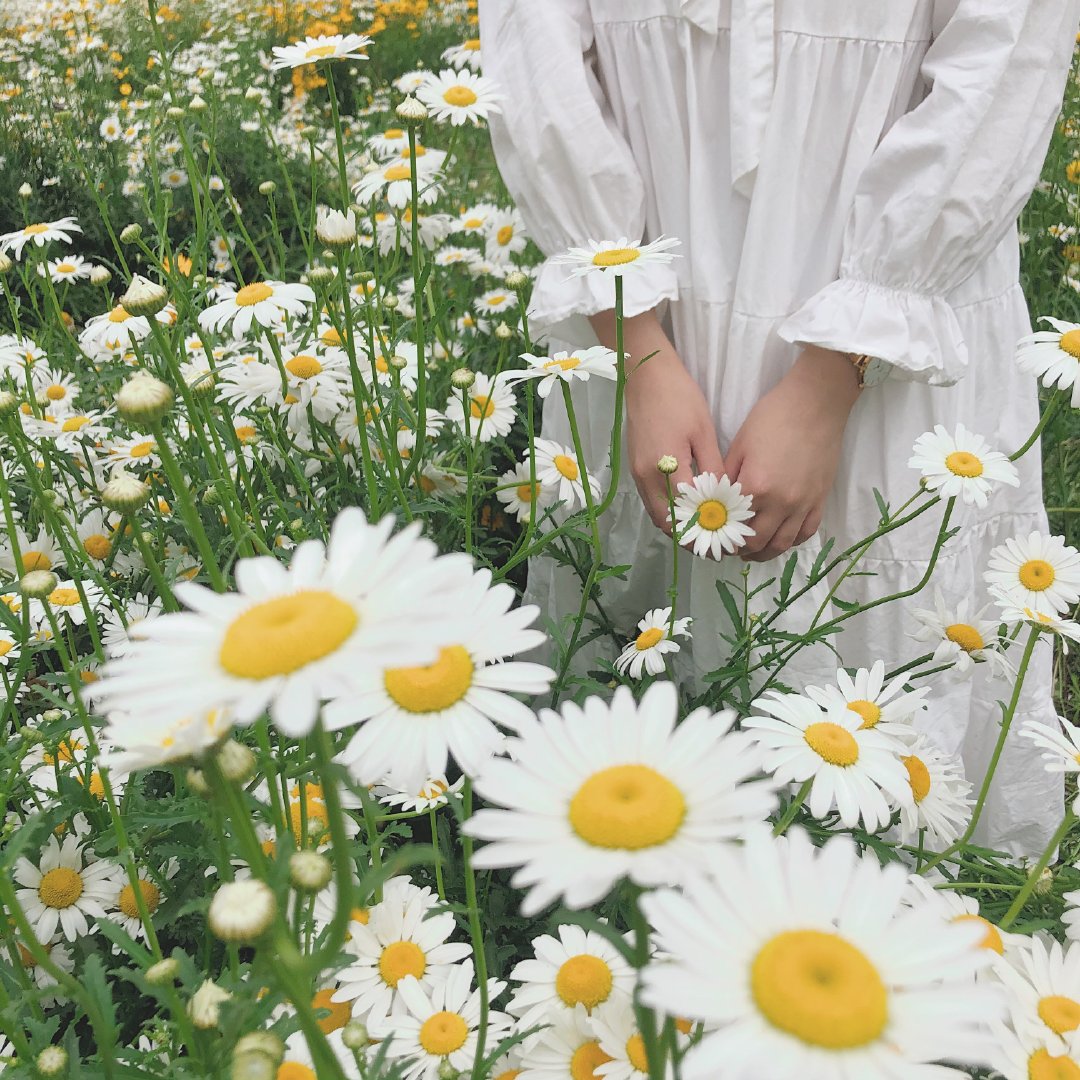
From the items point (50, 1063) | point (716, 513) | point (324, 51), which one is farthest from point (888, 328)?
point (50, 1063)

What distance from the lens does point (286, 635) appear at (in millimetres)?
302

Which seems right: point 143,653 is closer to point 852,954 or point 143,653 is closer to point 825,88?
point 852,954

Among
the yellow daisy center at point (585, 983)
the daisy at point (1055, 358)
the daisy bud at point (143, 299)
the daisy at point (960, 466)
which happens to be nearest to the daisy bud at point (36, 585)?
the daisy bud at point (143, 299)

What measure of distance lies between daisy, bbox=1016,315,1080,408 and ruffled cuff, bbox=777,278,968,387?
0.07 m

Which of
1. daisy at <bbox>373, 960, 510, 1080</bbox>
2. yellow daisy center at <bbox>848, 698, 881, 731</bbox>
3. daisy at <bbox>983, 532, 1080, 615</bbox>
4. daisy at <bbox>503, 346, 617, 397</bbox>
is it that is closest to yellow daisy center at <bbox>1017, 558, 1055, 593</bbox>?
daisy at <bbox>983, 532, 1080, 615</bbox>

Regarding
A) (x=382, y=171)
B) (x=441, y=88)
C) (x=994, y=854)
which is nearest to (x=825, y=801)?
(x=994, y=854)

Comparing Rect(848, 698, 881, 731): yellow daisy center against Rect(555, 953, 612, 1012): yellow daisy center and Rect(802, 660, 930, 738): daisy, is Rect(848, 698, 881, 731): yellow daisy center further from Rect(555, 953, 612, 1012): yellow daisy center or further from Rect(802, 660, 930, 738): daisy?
Rect(555, 953, 612, 1012): yellow daisy center

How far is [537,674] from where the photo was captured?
38cm

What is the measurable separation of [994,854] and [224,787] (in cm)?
54

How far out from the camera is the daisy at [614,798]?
11.4 inches

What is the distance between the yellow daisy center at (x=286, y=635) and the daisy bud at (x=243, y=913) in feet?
0.25

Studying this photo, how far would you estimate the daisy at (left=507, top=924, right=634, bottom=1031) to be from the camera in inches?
21.5

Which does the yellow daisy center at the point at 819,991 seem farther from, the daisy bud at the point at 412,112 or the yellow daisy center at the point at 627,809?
the daisy bud at the point at 412,112

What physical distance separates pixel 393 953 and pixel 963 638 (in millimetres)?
506
